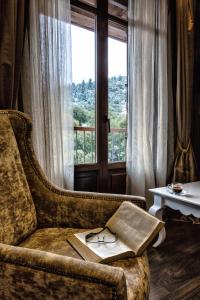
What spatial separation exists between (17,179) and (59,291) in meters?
0.67

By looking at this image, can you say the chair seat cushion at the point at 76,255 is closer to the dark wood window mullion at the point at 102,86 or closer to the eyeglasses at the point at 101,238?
the eyeglasses at the point at 101,238

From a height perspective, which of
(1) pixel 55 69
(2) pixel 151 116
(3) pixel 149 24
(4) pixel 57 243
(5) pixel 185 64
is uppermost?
(3) pixel 149 24

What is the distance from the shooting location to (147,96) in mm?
2305

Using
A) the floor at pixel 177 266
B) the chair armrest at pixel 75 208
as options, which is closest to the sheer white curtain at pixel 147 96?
the floor at pixel 177 266

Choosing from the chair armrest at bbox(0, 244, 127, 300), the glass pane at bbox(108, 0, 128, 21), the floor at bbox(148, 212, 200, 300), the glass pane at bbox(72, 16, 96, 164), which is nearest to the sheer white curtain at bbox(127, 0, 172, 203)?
the glass pane at bbox(108, 0, 128, 21)

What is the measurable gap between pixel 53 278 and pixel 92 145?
1.58m

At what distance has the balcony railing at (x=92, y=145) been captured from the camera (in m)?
2.05

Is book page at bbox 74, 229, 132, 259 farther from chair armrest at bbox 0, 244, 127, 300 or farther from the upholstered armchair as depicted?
chair armrest at bbox 0, 244, 127, 300

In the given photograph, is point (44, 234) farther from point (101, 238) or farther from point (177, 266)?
point (177, 266)

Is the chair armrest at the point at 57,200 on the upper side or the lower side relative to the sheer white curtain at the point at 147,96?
lower

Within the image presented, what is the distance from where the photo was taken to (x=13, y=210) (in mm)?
1082

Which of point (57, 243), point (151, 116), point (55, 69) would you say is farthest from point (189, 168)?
point (57, 243)

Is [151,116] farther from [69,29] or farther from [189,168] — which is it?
[69,29]

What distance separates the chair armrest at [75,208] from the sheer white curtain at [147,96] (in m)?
1.09
